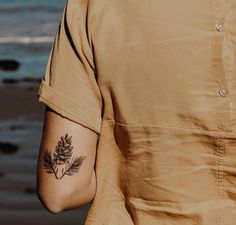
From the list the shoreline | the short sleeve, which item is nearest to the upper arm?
the short sleeve

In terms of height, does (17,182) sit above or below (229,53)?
below

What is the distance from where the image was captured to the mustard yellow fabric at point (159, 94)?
1655 mm

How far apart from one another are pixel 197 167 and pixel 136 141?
0.15 metres

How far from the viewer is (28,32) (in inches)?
632

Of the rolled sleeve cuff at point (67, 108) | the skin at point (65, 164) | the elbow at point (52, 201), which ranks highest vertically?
the rolled sleeve cuff at point (67, 108)

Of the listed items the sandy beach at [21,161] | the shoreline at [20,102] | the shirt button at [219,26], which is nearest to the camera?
the shirt button at [219,26]

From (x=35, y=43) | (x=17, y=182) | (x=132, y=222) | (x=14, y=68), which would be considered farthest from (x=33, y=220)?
(x=35, y=43)

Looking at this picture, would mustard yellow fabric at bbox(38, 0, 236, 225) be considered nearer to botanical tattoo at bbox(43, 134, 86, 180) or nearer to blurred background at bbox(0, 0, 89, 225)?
botanical tattoo at bbox(43, 134, 86, 180)

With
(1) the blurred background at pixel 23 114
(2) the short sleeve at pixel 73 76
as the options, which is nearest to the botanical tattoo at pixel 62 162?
(2) the short sleeve at pixel 73 76

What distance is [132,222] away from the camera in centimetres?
182

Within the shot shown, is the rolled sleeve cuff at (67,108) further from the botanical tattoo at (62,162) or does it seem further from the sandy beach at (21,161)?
the sandy beach at (21,161)

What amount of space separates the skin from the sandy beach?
4.09 metres

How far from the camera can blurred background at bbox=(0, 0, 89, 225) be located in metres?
6.25

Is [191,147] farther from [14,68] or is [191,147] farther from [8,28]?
[8,28]
